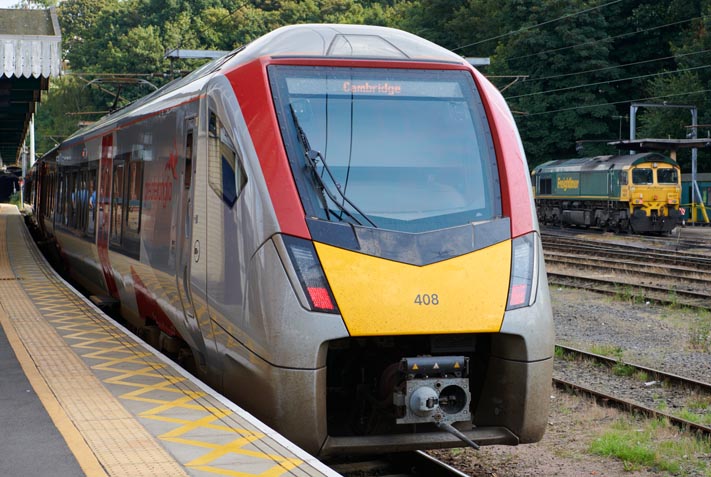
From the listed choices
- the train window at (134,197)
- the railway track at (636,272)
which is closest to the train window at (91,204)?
the train window at (134,197)

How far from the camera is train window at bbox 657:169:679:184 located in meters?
36.7

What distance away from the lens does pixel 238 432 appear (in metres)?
6.06

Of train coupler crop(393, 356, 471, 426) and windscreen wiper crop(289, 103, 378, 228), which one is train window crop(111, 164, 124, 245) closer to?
windscreen wiper crop(289, 103, 378, 228)

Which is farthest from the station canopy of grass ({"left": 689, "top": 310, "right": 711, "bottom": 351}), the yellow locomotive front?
the yellow locomotive front

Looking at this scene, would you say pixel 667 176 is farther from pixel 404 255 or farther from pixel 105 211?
pixel 404 255

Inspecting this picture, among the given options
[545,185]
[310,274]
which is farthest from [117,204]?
[545,185]

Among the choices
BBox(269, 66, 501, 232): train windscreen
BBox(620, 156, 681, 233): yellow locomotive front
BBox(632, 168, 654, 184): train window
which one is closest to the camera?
BBox(269, 66, 501, 232): train windscreen

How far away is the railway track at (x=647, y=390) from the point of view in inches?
364

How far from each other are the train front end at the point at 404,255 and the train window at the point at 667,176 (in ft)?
103

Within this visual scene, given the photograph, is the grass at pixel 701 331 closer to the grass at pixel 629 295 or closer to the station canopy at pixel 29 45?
the grass at pixel 629 295

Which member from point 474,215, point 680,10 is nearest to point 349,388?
point 474,215

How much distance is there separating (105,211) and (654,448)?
748cm

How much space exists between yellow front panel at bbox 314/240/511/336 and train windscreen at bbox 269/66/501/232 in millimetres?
368

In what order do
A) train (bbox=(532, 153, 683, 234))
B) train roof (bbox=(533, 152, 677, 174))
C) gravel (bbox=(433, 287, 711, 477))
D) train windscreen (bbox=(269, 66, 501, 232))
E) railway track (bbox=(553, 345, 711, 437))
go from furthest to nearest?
1. train roof (bbox=(533, 152, 677, 174))
2. train (bbox=(532, 153, 683, 234))
3. railway track (bbox=(553, 345, 711, 437))
4. gravel (bbox=(433, 287, 711, 477))
5. train windscreen (bbox=(269, 66, 501, 232))
